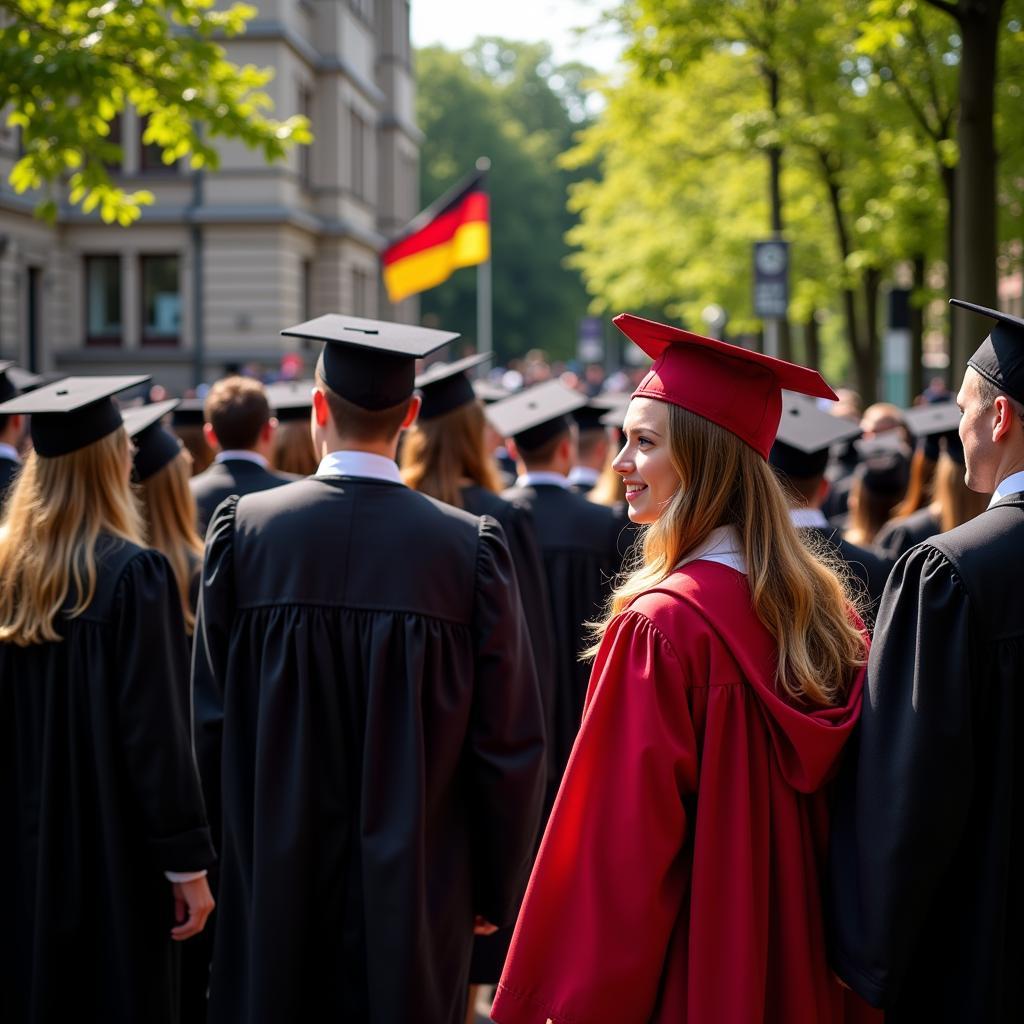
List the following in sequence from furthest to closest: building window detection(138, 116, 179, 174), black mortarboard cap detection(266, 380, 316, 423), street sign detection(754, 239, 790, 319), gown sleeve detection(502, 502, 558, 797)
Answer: building window detection(138, 116, 179, 174) < street sign detection(754, 239, 790, 319) < black mortarboard cap detection(266, 380, 316, 423) < gown sleeve detection(502, 502, 558, 797)

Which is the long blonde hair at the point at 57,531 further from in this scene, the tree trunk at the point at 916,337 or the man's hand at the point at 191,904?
the tree trunk at the point at 916,337

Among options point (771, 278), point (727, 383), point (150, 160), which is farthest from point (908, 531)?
point (150, 160)

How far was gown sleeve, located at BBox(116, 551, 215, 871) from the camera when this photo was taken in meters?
3.91

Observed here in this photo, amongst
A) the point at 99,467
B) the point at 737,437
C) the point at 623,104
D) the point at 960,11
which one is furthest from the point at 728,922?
the point at 623,104

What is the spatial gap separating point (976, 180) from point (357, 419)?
23.7 feet

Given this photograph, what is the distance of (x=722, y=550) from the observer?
2914 millimetres

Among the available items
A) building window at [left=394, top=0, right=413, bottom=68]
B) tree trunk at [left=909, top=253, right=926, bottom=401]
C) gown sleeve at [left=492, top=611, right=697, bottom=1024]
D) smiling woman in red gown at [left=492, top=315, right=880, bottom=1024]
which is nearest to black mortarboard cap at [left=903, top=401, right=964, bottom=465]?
smiling woman in red gown at [left=492, top=315, right=880, bottom=1024]

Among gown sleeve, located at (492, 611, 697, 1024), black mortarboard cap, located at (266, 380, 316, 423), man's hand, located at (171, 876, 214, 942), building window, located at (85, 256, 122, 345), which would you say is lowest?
man's hand, located at (171, 876, 214, 942)

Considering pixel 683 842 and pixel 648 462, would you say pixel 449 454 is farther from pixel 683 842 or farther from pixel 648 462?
pixel 683 842

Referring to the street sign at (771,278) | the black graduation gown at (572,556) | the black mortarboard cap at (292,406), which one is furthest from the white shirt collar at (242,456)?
the street sign at (771,278)

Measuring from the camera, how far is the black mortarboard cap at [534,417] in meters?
6.26

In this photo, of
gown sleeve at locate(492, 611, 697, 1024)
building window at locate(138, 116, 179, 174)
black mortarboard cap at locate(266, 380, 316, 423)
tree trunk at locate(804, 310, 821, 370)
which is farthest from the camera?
building window at locate(138, 116, 179, 174)

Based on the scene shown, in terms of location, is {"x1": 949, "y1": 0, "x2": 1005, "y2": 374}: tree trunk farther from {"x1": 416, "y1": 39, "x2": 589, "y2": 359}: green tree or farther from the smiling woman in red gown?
{"x1": 416, "y1": 39, "x2": 589, "y2": 359}: green tree

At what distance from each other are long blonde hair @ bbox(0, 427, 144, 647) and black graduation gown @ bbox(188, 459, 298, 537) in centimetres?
178
